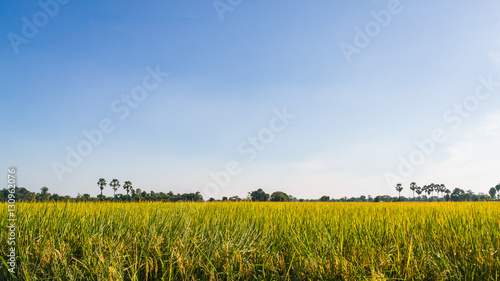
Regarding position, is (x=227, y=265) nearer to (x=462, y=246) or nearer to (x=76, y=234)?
(x=76, y=234)

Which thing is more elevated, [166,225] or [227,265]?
[166,225]

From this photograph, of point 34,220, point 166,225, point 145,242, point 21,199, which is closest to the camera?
point 145,242

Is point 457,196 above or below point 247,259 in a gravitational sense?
below

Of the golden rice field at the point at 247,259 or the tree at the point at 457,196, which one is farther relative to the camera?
the tree at the point at 457,196

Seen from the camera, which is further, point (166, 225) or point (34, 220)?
point (34, 220)

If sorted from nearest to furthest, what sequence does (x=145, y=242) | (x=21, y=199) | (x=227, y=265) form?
(x=227, y=265) < (x=145, y=242) < (x=21, y=199)

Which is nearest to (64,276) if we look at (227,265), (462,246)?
(227,265)

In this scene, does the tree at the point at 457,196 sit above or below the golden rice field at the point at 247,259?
below

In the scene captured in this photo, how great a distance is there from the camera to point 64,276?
2691 mm

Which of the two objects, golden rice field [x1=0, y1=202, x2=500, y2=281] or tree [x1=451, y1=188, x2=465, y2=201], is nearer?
golden rice field [x1=0, y1=202, x2=500, y2=281]

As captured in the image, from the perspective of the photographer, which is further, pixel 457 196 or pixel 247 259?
pixel 457 196

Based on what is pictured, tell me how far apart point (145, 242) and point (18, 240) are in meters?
1.76

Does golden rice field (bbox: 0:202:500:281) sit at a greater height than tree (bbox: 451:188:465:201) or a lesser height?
greater

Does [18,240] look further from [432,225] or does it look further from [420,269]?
[432,225]
